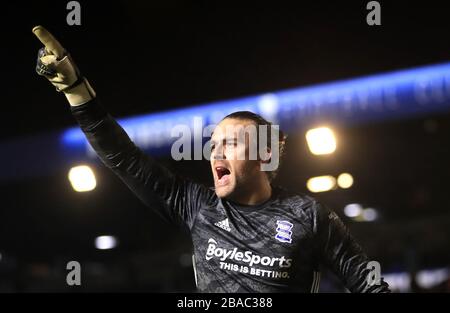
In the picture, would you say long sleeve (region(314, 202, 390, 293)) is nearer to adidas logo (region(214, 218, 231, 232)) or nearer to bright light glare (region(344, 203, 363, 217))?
adidas logo (region(214, 218, 231, 232))

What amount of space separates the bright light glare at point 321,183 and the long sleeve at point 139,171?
124 inches

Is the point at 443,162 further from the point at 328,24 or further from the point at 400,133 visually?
the point at 328,24

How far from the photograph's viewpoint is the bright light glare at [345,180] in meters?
6.90

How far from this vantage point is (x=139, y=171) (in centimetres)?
274

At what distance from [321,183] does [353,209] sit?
7.37 feet

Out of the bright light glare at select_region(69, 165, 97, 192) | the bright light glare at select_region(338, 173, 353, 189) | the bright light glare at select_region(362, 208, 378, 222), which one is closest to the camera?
the bright light glare at select_region(69, 165, 97, 192)

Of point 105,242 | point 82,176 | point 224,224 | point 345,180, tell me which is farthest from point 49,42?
point 105,242

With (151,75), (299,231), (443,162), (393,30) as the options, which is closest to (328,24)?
(393,30)

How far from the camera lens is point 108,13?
566 cm

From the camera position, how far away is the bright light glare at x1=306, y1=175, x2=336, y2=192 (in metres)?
6.10

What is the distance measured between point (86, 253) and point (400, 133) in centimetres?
514

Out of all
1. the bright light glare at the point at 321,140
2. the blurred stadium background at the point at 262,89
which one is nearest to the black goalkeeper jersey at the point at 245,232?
the blurred stadium background at the point at 262,89

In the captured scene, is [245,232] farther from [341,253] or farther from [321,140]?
[321,140]

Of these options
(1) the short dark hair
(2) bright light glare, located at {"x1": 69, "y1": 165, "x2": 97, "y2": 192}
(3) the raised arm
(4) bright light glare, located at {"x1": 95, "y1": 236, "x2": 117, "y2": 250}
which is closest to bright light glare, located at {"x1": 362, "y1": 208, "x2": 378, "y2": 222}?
(4) bright light glare, located at {"x1": 95, "y1": 236, "x2": 117, "y2": 250}
